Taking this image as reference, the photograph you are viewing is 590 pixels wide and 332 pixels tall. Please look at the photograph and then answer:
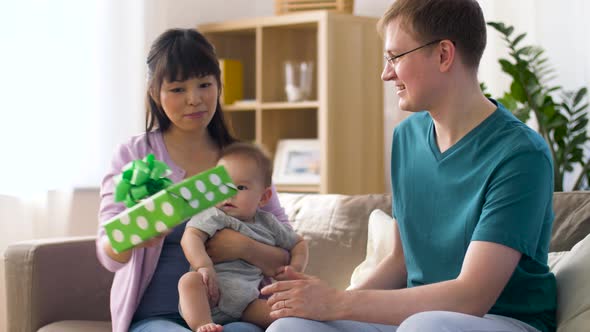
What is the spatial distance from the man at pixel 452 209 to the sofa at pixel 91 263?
0.46 m

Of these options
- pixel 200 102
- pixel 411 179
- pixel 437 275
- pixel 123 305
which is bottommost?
pixel 123 305

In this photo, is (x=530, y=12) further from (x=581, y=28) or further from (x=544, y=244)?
(x=544, y=244)

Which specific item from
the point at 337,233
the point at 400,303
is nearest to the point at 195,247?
the point at 400,303

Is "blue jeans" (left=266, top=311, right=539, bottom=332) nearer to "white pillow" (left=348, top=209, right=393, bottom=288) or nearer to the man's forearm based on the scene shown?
the man's forearm

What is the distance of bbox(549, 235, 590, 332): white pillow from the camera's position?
5.27ft

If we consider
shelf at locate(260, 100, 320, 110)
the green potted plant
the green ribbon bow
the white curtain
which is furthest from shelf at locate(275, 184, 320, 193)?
the green ribbon bow

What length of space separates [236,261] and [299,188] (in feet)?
7.15

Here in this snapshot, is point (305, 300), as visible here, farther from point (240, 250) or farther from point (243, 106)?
point (243, 106)

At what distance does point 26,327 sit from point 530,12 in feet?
8.25

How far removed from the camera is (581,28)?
11.5ft

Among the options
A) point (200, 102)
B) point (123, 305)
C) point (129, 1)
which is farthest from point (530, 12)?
point (123, 305)

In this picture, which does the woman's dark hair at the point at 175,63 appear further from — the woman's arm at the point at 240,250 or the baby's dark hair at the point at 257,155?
the woman's arm at the point at 240,250

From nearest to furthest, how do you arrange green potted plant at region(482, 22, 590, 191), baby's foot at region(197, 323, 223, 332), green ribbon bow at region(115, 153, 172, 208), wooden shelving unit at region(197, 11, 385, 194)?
green ribbon bow at region(115, 153, 172, 208), baby's foot at region(197, 323, 223, 332), green potted plant at region(482, 22, 590, 191), wooden shelving unit at region(197, 11, 385, 194)

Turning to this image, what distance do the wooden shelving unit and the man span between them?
212 centimetres
